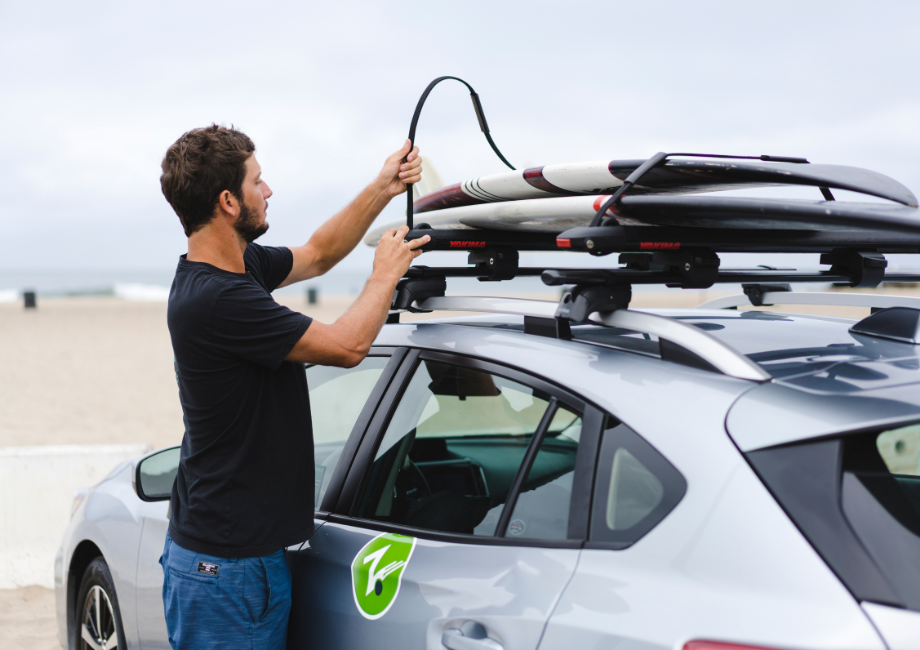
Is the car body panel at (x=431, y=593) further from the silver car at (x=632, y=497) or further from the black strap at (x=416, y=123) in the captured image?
the black strap at (x=416, y=123)

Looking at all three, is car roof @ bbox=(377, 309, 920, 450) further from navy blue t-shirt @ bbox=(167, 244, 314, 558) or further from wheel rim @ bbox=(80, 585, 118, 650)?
wheel rim @ bbox=(80, 585, 118, 650)

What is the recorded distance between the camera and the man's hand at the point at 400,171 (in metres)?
2.77

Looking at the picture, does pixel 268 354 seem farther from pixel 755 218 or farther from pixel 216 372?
pixel 755 218

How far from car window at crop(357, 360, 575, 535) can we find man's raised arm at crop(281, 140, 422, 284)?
83 cm

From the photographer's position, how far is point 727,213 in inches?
68.4

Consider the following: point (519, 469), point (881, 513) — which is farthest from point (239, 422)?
point (881, 513)

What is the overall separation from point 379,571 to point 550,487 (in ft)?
1.67

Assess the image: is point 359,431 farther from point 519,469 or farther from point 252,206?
point 252,206

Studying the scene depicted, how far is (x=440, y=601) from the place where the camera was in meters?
1.80

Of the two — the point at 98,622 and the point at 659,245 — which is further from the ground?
the point at 659,245

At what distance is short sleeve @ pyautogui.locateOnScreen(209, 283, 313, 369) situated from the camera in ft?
7.04

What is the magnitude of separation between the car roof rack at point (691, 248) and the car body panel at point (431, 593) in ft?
1.73

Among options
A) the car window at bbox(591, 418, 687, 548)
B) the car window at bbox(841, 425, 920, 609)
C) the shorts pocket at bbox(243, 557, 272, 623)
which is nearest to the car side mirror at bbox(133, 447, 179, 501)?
the shorts pocket at bbox(243, 557, 272, 623)

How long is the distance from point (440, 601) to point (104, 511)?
1.94 m
